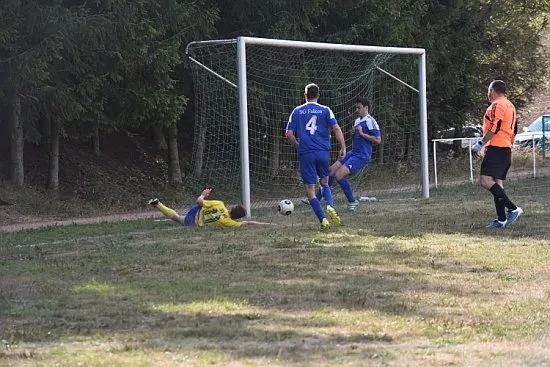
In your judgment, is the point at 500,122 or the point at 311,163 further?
the point at 311,163

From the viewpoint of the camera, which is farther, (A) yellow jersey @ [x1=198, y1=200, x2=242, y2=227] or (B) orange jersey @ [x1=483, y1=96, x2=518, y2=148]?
(A) yellow jersey @ [x1=198, y1=200, x2=242, y2=227]

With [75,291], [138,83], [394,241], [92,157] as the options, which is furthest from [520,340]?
[92,157]

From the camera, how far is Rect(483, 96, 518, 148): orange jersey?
13641mm

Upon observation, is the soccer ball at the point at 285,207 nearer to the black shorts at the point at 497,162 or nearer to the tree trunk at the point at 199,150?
the black shorts at the point at 497,162

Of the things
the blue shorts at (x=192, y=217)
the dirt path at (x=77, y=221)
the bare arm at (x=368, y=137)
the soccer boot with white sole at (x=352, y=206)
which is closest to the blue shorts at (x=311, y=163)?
the blue shorts at (x=192, y=217)

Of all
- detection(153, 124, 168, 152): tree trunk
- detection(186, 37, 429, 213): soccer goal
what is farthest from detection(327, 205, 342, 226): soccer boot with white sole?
detection(153, 124, 168, 152): tree trunk

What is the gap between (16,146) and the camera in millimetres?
20562

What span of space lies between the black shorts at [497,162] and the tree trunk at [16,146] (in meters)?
9.61

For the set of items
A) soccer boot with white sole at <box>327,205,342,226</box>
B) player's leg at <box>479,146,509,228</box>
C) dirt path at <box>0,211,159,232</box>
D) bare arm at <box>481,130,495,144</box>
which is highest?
bare arm at <box>481,130,495,144</box>

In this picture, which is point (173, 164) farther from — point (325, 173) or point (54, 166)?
point (325, 173)

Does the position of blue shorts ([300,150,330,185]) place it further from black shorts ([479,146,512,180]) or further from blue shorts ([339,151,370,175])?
blue shorts ([339,151,370,175])

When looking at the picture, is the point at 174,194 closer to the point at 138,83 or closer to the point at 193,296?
the point at 138,83

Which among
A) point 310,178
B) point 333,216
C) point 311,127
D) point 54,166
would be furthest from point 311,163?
point 54,166

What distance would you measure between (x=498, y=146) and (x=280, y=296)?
6216mm
